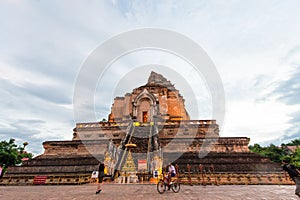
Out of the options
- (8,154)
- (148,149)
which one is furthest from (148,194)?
(8,154)

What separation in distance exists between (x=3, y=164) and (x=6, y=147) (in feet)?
7.53

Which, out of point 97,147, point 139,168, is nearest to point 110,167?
point 139,168

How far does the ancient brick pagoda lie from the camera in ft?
53.6

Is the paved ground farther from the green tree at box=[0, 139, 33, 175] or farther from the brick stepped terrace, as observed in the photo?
the green tree at box=[0, 139, 33, 175]

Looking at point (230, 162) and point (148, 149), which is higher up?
point (148, 149)

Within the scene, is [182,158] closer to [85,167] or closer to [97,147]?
[85,167]

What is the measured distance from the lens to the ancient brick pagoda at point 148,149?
53.6 ft

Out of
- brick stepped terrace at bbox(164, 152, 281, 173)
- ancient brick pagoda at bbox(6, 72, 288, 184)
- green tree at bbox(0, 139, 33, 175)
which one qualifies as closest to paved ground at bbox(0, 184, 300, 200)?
ancient brick pagoda at bbox(6, 72, 288, 184)

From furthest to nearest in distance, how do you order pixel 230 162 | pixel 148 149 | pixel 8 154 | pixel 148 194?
1. pixel 8 154
2. pixel 148 149
3. pixel 230 162
4. pixel 148 194

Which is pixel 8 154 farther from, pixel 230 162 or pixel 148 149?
pixel 230 162

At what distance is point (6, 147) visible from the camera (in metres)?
25.5

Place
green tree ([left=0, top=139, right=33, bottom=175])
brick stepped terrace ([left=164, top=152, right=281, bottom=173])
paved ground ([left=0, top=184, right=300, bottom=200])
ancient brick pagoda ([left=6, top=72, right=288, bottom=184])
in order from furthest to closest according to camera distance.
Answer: green tree ([left=0, top=139, right=33, bottom=175]), brick stepped terrace ([left=164, top=152, right=281, bottom=173]), ancient brick pagoda ([left=6, top=72, right=288, bottom=184]), paved ground ([left=0, top=184, right=300, bottom=200])

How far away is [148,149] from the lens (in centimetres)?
1839

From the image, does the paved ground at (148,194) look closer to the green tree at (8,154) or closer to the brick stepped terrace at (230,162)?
the brick stepped terrace at (230,162)
